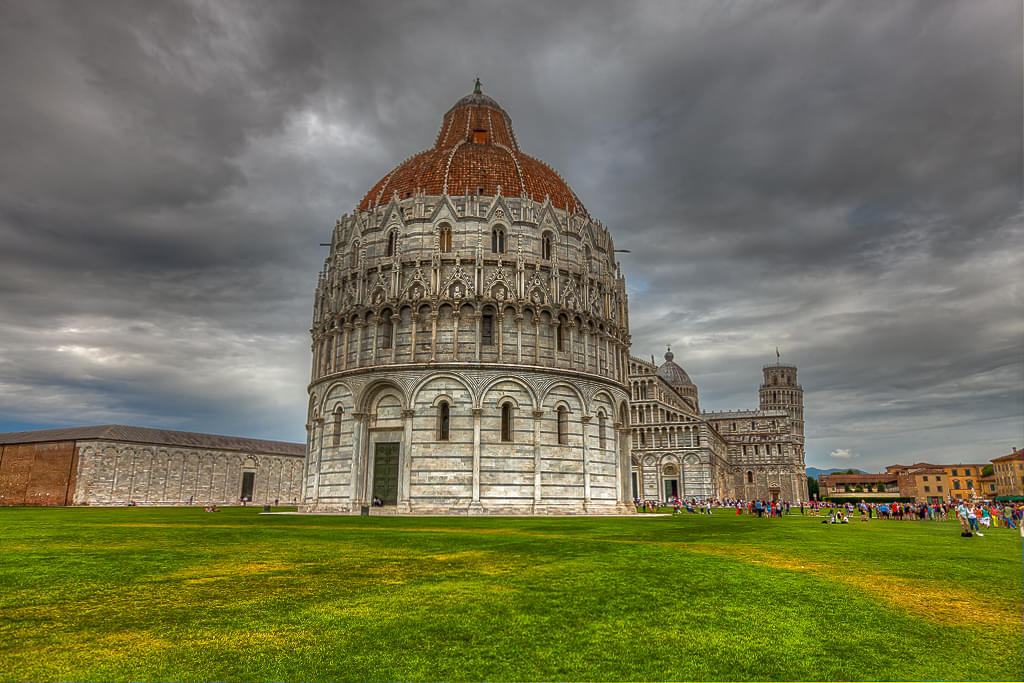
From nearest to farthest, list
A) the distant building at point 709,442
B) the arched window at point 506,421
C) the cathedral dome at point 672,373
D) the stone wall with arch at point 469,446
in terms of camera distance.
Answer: the stone wall with arch at point 469,446
the arched window at point 506,421
the distant building at point 709,442
the cathedral dome at point 672,373

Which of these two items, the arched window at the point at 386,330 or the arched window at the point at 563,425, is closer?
the arched window at the point at 563,425

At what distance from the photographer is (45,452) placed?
6594cm

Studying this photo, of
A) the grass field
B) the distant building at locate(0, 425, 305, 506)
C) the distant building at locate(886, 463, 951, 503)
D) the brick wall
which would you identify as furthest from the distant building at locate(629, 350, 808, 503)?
the brick wall

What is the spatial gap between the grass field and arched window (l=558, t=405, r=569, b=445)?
22.2 metres

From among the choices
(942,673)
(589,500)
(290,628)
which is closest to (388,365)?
(589,500)

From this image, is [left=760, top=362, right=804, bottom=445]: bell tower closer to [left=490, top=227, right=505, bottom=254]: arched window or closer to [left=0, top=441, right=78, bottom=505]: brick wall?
[left=490, top=227, right=505, bottom=254]: arched window

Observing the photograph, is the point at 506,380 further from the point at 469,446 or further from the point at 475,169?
the point at 475,169

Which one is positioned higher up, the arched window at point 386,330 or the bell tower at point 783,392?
the bell tower at point 783,392

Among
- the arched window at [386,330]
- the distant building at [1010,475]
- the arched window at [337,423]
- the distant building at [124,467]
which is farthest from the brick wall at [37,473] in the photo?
the distant building at [1010,475]

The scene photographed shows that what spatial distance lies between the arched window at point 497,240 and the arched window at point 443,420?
9795mm

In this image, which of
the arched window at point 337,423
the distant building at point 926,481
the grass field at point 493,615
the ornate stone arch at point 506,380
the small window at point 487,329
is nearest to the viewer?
the grass field at point 493,615

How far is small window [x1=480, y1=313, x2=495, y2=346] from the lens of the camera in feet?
120

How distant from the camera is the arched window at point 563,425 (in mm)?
36969

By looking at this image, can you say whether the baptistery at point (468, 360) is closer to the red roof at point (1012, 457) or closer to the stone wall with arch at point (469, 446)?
the stone wall with arch at point (469, 446)
